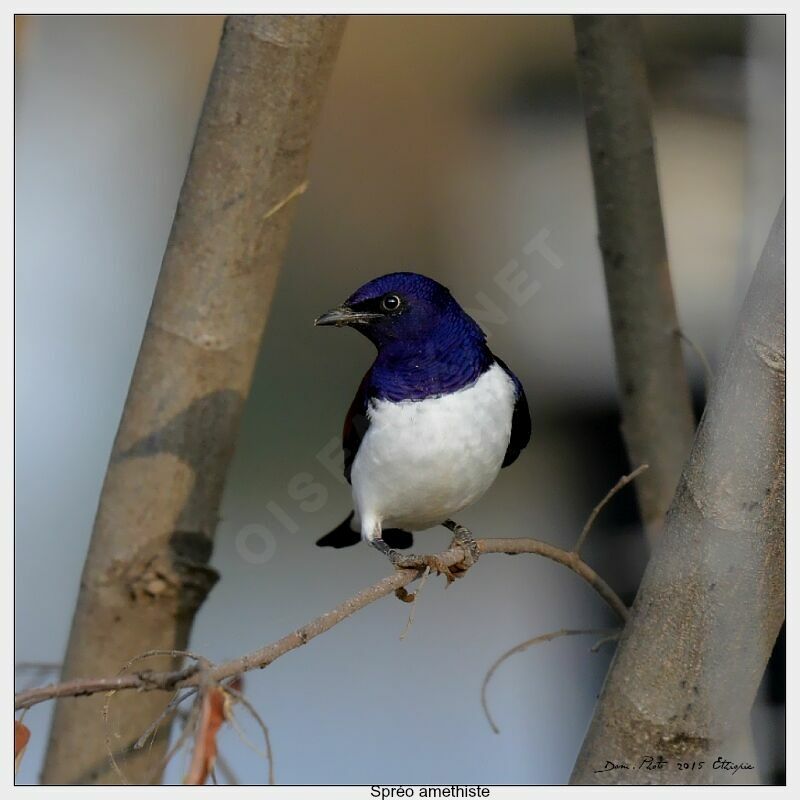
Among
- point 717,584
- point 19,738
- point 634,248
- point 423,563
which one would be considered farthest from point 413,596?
point 634,248

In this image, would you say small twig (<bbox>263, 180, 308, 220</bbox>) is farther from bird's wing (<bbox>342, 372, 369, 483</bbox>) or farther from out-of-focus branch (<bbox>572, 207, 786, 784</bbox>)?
out-of-focus branch (<bbox>572, 207, 786, 784</bbox>)

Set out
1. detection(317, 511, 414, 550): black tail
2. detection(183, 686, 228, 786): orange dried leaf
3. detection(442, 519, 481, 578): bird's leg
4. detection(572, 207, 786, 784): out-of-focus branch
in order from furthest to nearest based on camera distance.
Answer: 1. detection(317, 511, 414, 550): black tail
2. detection(442, 519, 481, 578): bird's leg
3. detection(572, 207, 786, 784): out-of-focus branch
4. detection(183, 686, 228, 786): orange dried leaf

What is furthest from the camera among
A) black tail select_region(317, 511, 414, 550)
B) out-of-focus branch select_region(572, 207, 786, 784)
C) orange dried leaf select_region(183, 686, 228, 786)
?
black tail select_region(317, 511, 414, 550)

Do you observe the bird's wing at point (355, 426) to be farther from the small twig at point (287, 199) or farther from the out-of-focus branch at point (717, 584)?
the out-of-focus branch at point (717, 584)

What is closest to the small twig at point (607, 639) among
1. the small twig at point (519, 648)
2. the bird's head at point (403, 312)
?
the small twig at point (519, 648)

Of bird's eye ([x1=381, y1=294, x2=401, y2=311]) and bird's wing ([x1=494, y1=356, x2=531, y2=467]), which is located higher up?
bird's eye ([x1=381, y1=294, x2=401, y2=311])

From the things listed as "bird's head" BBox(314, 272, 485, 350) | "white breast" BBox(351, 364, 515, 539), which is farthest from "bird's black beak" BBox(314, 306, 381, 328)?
"white breast" BBox(351, 364, 515, 539)
